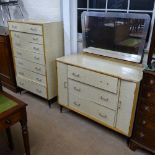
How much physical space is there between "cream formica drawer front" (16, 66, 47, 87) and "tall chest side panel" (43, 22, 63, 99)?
99mm

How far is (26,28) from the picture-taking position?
95.9 inches

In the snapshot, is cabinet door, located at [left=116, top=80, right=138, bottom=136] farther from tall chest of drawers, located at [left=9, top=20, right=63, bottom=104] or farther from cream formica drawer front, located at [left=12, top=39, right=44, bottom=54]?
cream formica drawer front, located at [left=12, top=39, right=44, bottom=54]

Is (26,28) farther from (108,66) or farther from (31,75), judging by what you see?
(108,66)

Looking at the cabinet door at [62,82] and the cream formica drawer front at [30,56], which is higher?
the cream formica drawer front at [30,56]

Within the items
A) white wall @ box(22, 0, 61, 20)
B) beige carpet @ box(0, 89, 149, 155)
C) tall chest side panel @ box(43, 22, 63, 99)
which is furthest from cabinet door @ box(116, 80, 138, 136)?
white wall @ box(22, 0, 61, 20)

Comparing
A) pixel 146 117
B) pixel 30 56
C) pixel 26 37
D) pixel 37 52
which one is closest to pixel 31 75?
pixel 30 56

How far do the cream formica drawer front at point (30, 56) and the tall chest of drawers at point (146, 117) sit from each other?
4.51 ft

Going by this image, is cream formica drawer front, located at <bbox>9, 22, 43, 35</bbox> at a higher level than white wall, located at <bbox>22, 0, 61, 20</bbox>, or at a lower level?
lower

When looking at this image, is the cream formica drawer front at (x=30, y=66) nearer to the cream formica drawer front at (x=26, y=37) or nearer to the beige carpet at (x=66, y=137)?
the cream formica drawer front at (x=26, y=37)

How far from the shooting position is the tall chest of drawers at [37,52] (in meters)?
2.34

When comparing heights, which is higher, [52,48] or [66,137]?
[52,48]

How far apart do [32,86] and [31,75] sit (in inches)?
6.8

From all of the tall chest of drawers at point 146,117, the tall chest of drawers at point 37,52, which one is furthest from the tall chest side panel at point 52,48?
the tall chest of drawers at point 146,117

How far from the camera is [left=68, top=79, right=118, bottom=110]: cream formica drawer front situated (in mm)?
1914
